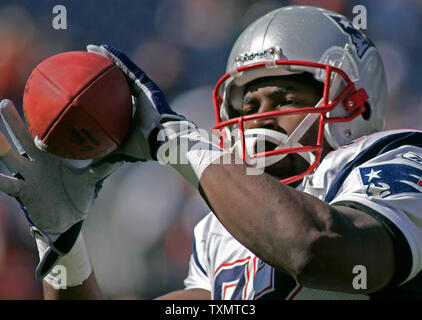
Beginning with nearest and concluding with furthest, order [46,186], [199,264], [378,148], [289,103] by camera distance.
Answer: [378,148] < [46,186] < [289,103] < [199,264]

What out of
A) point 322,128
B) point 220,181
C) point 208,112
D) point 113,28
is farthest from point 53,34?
point 220,181

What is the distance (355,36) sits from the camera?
78.1 inches

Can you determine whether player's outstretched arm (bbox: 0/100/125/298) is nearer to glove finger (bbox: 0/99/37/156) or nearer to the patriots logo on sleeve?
glove finger (bbox: 0/99/37/156)

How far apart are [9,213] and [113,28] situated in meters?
1.57

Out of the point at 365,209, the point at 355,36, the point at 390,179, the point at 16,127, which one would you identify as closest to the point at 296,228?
the point at 365,209

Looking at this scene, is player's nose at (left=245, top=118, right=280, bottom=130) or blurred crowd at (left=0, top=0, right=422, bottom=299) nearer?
player's nose at (left=245, top=118, right=280, bottom=130)

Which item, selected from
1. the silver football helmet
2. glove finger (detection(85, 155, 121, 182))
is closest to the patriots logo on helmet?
the silver football helmet

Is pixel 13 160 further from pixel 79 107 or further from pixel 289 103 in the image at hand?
pixel 289 103

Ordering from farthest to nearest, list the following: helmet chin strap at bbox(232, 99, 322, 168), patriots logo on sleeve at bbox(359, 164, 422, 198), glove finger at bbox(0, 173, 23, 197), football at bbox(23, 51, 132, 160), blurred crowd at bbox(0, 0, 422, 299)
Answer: blurred crowd at bbox(0, 0, 422, 299), helmet chin strap at bbox(232, 99, 322, 168), glove finger at bbox(0, 173, 23, 197), football at bbox(23, 51, 132, 160), patriots logo on sleeve at bbox(359, 164, 422, 198)

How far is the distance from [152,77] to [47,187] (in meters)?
2.67

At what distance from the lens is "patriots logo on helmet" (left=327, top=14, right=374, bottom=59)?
76.8 inches

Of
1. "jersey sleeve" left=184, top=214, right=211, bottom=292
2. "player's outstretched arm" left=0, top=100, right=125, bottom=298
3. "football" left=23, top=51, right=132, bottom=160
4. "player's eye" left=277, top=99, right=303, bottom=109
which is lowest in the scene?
"jersey sleeve" left=184, top=214, right=211, bottom=292

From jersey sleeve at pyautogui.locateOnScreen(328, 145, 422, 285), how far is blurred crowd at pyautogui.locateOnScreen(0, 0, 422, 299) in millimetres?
2333
